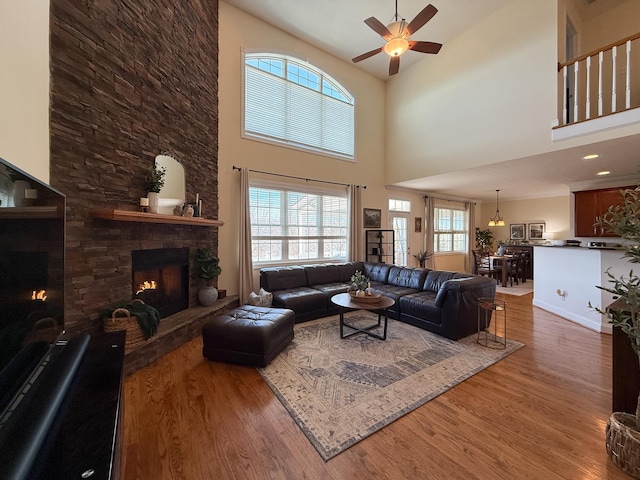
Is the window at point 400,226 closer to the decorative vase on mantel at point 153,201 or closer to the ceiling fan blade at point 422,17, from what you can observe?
the ceiling fan blade at point 422,17

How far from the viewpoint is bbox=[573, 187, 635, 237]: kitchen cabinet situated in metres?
5.24

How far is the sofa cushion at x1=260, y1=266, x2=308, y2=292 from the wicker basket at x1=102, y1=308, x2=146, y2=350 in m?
2.02

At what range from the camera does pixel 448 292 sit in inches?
134

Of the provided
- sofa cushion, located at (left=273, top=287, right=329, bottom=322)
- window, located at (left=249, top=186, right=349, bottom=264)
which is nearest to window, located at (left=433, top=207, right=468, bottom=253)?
window, located at (left=249, top=186, right=349, bottom=264)

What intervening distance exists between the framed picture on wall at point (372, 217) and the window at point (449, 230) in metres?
2.39

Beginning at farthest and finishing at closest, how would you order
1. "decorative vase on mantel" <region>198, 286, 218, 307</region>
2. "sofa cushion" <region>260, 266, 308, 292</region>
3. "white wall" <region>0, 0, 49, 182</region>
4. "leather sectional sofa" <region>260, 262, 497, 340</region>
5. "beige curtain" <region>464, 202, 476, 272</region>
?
"beige curtain" <region>464, 202, 476, 272</region>, "sofa cushion" <region>260, 266, 308, 292</region>, "decorative vase on mantel" <region>198, 286, 218, 307</region>, "leather sectional sofa" <region>260, 262, 497, 340</region>, "white wall" <region>0, 0, 49, 182</region>

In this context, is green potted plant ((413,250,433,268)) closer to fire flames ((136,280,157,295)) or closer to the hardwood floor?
the hardwood floor

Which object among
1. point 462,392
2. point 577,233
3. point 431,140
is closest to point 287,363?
point 462,392

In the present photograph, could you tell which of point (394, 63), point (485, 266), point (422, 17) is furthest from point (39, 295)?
point (485, 266)

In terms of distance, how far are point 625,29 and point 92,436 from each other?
855 centimetres

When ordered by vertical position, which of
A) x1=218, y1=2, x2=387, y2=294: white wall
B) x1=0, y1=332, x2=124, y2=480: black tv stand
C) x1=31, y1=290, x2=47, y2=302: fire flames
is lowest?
x1=0, y1=332, x2=124, y2=480: black tv stand

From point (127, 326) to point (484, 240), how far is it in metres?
10.1

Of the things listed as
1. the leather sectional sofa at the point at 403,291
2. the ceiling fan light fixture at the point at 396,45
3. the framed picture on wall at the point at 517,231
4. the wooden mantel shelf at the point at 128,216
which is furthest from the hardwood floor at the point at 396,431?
the framed picture on wall at the point at 517,231

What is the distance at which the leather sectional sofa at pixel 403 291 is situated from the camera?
3402 mm
